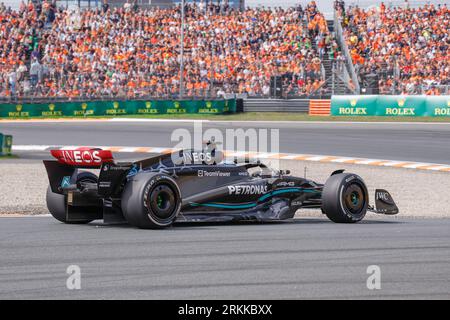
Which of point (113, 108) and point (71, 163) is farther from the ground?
point (71, 163)

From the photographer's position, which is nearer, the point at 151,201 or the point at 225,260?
the point at 225,260

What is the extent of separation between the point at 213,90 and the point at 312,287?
34.9m

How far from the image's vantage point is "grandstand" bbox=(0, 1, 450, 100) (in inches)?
1572

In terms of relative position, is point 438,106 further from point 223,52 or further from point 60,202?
point 60,202

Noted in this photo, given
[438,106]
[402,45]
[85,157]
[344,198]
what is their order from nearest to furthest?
[85,157] < [344,198] < [438,106] < [402,45]

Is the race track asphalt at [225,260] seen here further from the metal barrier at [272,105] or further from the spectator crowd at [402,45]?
the metal barrier at [272,105]

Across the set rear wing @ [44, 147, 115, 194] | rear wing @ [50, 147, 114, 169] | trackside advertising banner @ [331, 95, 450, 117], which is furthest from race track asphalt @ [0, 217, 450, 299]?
trackside advertising banner @ [331, 95, 450, 117]

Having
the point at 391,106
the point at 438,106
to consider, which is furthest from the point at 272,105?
the point at 438,106

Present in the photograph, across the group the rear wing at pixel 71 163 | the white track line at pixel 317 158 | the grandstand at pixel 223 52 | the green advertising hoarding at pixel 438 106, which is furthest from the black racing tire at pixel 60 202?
the grandstand at pixel 223 52

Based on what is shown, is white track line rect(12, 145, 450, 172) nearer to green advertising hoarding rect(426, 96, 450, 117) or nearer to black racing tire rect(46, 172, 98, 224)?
black racing tire rect(46, 172, 98, 224)

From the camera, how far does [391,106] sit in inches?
1499

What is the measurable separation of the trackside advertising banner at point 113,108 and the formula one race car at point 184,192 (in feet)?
92.4

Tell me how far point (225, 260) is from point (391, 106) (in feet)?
101

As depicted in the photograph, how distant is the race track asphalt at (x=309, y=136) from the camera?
25.4 metres
